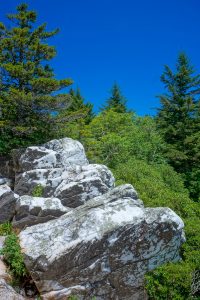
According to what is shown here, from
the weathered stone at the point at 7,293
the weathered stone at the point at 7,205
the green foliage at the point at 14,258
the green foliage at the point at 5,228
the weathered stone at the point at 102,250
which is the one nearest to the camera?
the weathered stone at the point at 7,293

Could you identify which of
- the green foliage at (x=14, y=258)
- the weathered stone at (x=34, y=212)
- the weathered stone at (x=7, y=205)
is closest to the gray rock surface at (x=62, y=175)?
the weathered stone at (x=34, y=212)

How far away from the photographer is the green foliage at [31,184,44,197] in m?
14.7

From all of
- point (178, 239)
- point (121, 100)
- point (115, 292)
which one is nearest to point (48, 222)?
point (115, 292)

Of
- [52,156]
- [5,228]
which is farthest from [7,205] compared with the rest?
[52,156]

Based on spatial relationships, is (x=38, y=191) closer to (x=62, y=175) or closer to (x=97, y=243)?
(x=62, y=175)

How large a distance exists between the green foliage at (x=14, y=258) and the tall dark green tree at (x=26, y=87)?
7.35 metres

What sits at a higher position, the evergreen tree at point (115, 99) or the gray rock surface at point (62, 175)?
the evergreen tree at point (115, 99)

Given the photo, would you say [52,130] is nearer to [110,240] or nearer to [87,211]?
[87,211]

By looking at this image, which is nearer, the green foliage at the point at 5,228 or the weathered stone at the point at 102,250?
the weathered stone at the point at 102,250

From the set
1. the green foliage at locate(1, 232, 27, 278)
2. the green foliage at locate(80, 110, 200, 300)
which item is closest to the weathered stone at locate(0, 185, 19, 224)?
the green foliage at locate(1, 232, 27, 278)

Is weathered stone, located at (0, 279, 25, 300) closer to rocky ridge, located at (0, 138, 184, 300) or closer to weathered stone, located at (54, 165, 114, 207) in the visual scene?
rocky ridge, located at (0, 138, 184, 300)

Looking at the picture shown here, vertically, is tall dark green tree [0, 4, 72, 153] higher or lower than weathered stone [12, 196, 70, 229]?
higher

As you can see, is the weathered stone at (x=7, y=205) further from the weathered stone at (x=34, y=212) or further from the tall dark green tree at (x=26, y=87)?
the tall dark green tree at (x=26, y=87)

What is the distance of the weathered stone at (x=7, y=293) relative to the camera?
9.34m
